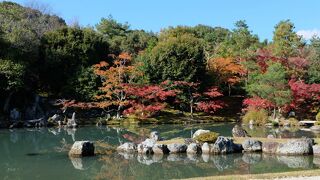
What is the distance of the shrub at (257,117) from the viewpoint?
33969 millimetres

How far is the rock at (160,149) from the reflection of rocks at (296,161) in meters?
4.61

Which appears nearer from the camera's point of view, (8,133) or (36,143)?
(36,143)

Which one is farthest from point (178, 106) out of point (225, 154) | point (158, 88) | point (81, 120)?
point (225, 154)

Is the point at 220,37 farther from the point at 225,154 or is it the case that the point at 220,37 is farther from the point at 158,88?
the point at 225,154

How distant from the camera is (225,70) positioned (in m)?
41.3

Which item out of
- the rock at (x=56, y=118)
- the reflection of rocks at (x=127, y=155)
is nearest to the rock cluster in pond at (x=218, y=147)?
the reflection of rocks at (x=127, y=155)

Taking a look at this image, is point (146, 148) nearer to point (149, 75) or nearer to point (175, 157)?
point (175, 157)

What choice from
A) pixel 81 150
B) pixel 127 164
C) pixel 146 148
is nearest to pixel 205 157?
pixel 146 148

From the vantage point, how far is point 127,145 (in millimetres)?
19531

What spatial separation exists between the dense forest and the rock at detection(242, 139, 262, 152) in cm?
1552

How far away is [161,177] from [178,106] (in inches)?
1018

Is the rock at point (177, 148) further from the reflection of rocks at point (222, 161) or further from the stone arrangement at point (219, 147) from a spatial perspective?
the reflection of rocks at point (222, 161)

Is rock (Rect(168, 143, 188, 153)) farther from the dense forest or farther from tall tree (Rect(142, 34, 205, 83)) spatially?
tall tree (Rect(142, 34, 205, 83))

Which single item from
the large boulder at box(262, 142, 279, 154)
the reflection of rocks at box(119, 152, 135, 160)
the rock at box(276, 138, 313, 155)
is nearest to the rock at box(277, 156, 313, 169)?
the rock at box(276, 138, 313, 155)
